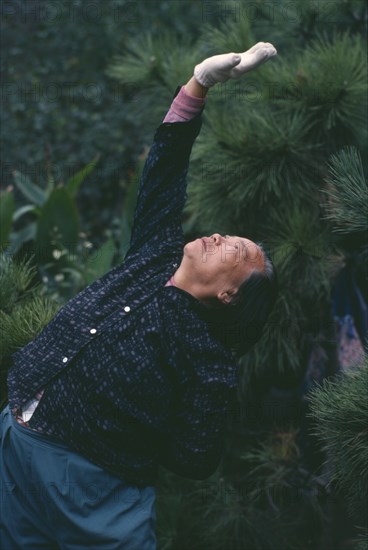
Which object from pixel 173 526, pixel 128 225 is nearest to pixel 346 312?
pixel 173 526

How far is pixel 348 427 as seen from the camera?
1.29 metres

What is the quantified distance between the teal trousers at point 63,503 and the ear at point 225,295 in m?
0.37

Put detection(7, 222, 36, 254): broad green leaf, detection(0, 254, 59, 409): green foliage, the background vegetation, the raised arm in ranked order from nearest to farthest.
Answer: the raised arm
detection(0, 254, 59, 409): green foliage
the background vegetation
detection(7, 222, 36, 254): broad green leaf

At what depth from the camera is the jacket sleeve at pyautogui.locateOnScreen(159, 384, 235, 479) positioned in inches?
52.5

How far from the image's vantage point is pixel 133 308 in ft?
4.57

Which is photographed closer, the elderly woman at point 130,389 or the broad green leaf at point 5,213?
the elderly woman at point 130,389

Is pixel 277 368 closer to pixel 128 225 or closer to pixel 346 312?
pixel 346 312

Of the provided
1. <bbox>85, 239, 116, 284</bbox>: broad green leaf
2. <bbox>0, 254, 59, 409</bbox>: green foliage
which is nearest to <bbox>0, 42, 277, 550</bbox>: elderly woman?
<bbox>0, 254, 59, 409</bbox>: green foliage

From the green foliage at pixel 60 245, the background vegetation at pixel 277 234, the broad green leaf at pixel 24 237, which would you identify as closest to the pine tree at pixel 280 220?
the background vegetation at pixel 277 234

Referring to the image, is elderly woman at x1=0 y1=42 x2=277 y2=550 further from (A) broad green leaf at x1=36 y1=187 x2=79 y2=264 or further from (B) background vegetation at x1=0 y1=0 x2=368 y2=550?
(A) broad green leaf at x1=36 y1=187 x2=79 y2=264

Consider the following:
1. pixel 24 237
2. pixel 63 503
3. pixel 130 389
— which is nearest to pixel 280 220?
pixel 130 389

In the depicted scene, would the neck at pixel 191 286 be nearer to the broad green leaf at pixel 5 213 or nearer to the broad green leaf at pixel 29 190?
the broad green leaf at pixel 5 213

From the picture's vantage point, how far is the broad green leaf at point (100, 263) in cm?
217

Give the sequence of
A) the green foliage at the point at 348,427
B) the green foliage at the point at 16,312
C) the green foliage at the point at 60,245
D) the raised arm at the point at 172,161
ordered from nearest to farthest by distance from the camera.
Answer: the green foliage at the point at 348,427 → the raised arm at the point at 172,161 → the green foliage at the point at 16,312 → the green foliage at the point at 60,245
